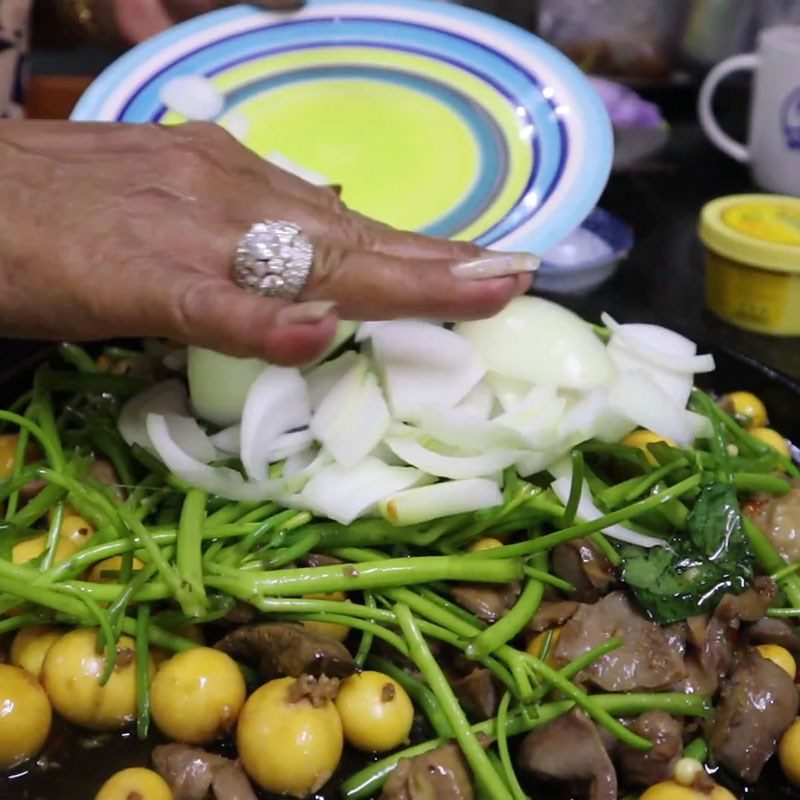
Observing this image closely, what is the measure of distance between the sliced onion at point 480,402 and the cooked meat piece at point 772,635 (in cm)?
36

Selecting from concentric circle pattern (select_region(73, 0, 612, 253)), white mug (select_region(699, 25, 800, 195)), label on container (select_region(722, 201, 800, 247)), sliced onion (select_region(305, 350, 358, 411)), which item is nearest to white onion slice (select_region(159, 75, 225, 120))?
concentric circle pattern (select_region(73, 0, 612, 253))

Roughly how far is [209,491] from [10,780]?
328mm

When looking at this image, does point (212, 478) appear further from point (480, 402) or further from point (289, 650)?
point (480, 402)

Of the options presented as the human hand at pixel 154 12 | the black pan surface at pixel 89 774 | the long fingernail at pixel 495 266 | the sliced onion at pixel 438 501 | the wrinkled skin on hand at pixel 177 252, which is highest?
the long fingernail at pixel 495 266

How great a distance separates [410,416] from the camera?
1.03 m

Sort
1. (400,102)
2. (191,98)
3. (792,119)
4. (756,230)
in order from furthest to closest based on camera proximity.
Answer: (792,119) → (756,230) → (400,102) → (191,98)

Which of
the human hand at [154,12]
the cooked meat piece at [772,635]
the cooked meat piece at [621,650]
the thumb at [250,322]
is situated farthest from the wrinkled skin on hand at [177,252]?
the human hand at [154,12]

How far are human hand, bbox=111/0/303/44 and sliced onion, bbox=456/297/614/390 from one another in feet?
4.12

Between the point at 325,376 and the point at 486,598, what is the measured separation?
1.02 ft

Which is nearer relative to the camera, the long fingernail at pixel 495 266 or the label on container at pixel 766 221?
the long fingernail at pixel 495 266

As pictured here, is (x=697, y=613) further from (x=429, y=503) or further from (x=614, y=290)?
(x=614, y=290)

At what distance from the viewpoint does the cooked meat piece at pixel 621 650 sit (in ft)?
3.05

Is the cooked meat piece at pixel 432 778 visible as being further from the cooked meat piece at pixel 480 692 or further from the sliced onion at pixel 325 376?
the sliced onion at pixel 325 376

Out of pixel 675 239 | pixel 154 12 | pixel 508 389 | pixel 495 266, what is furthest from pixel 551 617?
pixel 154 12
